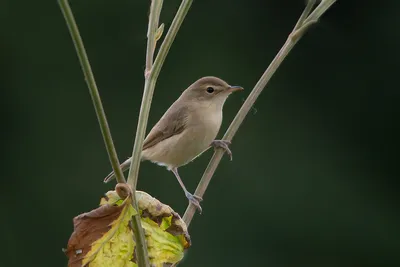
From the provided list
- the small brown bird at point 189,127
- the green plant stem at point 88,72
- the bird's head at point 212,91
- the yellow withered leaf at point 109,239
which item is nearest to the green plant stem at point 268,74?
the yellow withered leaf at point 109,239

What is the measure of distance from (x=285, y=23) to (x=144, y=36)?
656 cm

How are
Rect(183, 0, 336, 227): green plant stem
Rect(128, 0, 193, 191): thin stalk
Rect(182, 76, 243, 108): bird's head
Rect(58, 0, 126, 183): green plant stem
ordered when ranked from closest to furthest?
1. Rect(58, 0, 126, 183): green plant stem
2. Rect(128, 0, 193, 191): thin stalk
3. Rect(183, 0, 336, 227): green plant stem
4. Rect(182, 76, 243, 108): bird's head

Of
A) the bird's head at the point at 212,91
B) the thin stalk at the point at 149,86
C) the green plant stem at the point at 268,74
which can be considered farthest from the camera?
the bird's head at the point at 212,91

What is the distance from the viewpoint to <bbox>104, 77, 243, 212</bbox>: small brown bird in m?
2.78

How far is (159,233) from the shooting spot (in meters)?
1.18

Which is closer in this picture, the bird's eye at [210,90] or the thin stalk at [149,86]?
the thin stalk at [149,86]

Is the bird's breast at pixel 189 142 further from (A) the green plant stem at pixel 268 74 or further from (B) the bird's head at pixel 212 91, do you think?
(A) the green plant stem at pixel 268 74

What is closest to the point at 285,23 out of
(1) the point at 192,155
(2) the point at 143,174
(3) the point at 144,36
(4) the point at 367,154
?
(4) the point at 367,154

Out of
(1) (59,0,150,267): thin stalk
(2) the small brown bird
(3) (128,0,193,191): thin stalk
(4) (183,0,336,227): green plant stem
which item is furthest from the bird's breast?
(1) (59,0,150,267): thin stalk

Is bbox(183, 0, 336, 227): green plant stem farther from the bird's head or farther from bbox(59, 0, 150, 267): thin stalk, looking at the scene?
the bird's head

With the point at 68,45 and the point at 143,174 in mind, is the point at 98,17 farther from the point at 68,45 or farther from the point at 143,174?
the point at 143,174

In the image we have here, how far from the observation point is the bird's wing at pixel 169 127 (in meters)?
2.96

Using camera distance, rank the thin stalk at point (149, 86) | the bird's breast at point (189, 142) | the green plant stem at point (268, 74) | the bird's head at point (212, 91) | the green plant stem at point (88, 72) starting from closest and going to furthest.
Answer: the green plant stem at point (88, 72)
the thin stalk at point (149, 86)
the green plant stem at point (268, 74)
the bird's breast at point (189, 142)
the bird's head at point (212, 91)

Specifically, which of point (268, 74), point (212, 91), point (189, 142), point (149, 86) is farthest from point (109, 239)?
point (212, 91)
